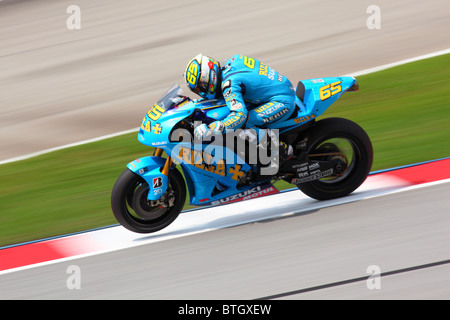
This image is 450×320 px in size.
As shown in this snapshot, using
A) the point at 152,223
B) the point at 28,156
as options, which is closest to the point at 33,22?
the point at 28,156

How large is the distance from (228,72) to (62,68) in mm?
7547

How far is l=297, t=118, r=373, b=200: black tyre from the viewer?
6.71 metres

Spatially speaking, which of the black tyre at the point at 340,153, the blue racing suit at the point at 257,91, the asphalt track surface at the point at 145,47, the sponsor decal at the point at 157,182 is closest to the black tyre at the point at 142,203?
the sponsor decal at the point at 157,182

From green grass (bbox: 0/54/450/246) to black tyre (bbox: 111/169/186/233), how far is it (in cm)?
75

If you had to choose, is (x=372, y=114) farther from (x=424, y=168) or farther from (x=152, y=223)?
(x=152, y=223)

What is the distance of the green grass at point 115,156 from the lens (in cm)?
757

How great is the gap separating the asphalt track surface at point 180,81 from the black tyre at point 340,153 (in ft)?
1.02
